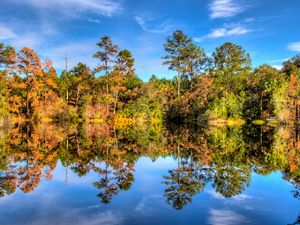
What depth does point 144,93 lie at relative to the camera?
51719 millimetres

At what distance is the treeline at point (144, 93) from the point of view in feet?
147

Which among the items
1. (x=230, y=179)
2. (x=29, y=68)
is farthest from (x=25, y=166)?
(x=29, y=68)

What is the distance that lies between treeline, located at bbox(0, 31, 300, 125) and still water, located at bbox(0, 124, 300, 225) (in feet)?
98.7

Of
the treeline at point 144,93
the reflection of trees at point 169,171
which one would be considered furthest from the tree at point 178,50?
the reflection of trees at point 169,171

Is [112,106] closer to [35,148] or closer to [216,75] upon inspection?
[216,75]

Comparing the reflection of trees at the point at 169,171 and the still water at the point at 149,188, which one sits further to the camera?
the reflection of trees at the point at 169,171

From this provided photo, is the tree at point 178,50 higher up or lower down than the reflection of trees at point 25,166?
higher up

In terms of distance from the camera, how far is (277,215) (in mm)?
7223

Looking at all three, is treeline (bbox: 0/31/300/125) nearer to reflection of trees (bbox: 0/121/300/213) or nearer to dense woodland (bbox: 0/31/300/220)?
dense woodland (bbox: 0/31/300/220)

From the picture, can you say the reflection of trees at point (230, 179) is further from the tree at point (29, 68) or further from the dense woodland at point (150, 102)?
the tree at point (29, 68)

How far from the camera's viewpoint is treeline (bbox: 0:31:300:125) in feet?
147

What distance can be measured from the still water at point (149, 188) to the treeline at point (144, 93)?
30084 mm

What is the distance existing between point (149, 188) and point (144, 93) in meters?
42.4

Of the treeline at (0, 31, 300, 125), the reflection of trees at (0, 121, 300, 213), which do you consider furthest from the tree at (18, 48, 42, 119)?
the reflection of trees at (0, 121, 300, 213)
